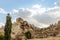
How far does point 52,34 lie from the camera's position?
6944cm

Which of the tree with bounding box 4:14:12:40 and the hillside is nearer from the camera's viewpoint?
the tree with bounding box 4:14:12:40

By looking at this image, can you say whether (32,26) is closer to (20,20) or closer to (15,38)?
(20,20)

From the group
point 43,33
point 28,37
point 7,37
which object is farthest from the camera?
point 43,33

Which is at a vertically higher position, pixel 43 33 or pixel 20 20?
pixel 20 20

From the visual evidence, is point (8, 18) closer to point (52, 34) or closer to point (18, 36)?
point (18, 36)

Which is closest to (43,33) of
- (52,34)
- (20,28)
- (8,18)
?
(52,34)

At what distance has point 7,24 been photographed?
5031cm

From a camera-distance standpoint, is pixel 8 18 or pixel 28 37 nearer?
pixel 8 18

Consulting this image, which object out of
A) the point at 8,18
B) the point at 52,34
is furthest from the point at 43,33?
the point at 8,18

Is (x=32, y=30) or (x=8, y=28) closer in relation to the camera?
(x=8, y=28)

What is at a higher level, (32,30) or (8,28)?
(32,30)

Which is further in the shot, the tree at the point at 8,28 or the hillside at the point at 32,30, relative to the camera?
the hillside at the point at 32,30

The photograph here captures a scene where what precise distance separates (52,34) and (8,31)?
83.5 ft

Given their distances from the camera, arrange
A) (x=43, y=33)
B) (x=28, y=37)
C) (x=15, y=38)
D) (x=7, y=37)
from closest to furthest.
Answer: (x=7, y=37) < (x=28, y=37) < (x=15, y=38) < (x=43, y=33)
